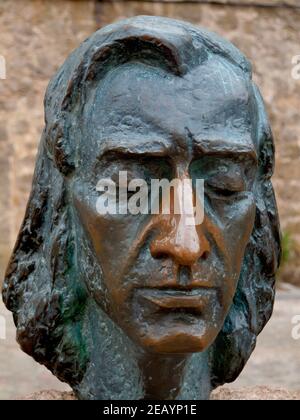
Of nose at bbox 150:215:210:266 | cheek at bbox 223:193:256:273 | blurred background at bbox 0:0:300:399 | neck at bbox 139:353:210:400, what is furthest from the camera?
blurred background at bbox 0:0:300:399

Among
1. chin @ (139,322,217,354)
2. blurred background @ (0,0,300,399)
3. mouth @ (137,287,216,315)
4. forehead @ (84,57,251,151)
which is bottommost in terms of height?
blurred background @ (0,0,300,399)

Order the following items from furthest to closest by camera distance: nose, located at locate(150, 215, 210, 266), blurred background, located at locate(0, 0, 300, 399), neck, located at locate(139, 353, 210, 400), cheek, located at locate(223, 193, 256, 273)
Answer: blurred background, located at locate(0, 0, 300, 399) → neck, located at locate(139, 353, 210, 400) → cheek, located at locate(223, 193, 256, 273) → nose, located at locate(150, 215, 210, 266)

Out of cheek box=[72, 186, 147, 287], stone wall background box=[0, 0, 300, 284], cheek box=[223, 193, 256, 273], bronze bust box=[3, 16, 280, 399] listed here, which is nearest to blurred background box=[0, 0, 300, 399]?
stone wall background box=[0, 0, 300, 284]

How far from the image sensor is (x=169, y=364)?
2305 millimetres

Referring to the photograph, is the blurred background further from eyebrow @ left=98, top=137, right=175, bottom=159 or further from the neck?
eyebrow @ left=98, top=137, right=175, bottom=159

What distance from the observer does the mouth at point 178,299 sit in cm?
205

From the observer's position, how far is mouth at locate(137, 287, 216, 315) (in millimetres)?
2049

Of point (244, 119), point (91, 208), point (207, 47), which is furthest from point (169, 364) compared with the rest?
point (207, 47)

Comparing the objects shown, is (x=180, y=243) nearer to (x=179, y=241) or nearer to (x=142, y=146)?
(x=179, y=241)

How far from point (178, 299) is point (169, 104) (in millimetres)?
467

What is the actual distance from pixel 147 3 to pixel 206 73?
4921mm

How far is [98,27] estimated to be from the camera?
688 centimetres

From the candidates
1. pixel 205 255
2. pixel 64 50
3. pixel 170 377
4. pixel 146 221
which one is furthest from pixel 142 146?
pixel 64 50

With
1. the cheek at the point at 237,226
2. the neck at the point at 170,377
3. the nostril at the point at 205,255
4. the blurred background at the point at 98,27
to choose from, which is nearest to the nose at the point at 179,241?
the nostril at the point at 205,255
